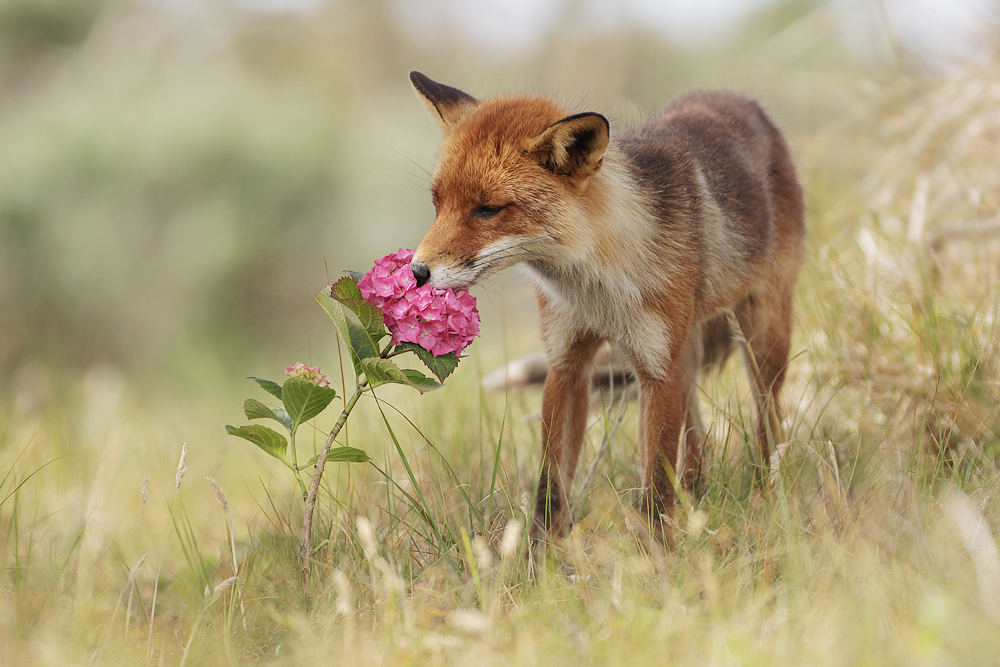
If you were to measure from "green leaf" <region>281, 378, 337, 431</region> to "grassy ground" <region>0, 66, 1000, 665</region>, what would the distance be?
416 millimetres

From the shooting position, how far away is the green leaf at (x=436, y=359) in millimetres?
2861

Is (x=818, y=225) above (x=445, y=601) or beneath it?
above

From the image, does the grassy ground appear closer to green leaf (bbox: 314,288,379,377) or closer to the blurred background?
green leaf (bbox: 314,288,379,377)

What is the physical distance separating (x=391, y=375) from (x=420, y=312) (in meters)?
0.24

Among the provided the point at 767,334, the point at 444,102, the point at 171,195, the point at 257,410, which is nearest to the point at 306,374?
the point at 257,410

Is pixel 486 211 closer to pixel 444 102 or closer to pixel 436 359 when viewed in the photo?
pixel 436 359

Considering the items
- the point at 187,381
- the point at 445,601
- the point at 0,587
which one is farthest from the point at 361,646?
the point at 187,381

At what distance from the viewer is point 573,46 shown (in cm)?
2100

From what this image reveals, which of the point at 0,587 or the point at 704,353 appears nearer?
the point at 0,587

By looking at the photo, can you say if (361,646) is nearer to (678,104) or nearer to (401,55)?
(678,104)

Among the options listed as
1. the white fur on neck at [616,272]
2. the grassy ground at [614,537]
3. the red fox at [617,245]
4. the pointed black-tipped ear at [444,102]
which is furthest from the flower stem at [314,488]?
the pointed black-tipped ear at [444,102]

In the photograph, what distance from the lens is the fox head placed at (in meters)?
3.18

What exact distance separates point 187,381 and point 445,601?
6.63 meters

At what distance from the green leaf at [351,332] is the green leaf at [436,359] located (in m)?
0.11
